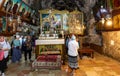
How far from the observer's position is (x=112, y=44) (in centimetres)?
1492

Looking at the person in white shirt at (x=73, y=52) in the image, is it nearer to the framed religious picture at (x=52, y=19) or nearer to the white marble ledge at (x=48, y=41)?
the white marble ledge at (x=48, y=41)

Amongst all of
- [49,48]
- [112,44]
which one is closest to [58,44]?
[49,48]

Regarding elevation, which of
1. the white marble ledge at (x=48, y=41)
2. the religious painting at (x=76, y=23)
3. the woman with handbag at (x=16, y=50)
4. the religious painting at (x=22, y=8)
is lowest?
the woman with handbag at (x=16, y=50)

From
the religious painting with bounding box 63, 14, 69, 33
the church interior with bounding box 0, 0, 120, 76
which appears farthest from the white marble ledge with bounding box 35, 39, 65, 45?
the religious painting with bounding box 63, 14, 69, 33

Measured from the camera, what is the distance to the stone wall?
13792mm

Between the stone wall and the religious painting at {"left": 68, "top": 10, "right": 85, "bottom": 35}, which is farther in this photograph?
the religious painting at {"left": 68, "top": 10, "right": 85, "bottom": 35}

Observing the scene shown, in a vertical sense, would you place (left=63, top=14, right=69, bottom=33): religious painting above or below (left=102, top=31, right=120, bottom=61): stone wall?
above

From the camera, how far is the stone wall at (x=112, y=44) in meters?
13.8

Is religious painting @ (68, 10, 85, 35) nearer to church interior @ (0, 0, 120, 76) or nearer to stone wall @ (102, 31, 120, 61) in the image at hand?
church interior @ (0, 0, 120, 76)

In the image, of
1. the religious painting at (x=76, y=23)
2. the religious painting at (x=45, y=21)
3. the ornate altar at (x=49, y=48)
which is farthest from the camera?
the religious painting at (x=76, y=23)

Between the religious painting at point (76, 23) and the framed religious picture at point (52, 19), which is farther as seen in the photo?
the religious painting at point (76, 23)

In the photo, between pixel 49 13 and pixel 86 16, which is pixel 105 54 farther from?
pixel 86 16

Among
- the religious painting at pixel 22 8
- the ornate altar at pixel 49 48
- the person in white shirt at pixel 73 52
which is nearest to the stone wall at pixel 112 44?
the ornate altar at pixel 49 48

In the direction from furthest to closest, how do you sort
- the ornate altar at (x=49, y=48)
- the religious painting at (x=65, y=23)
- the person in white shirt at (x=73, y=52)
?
the religious painting at (x=65, y=23) → the ornate altar at (x=49, y=48) → the person in white shirt at (x=73, y=52)
